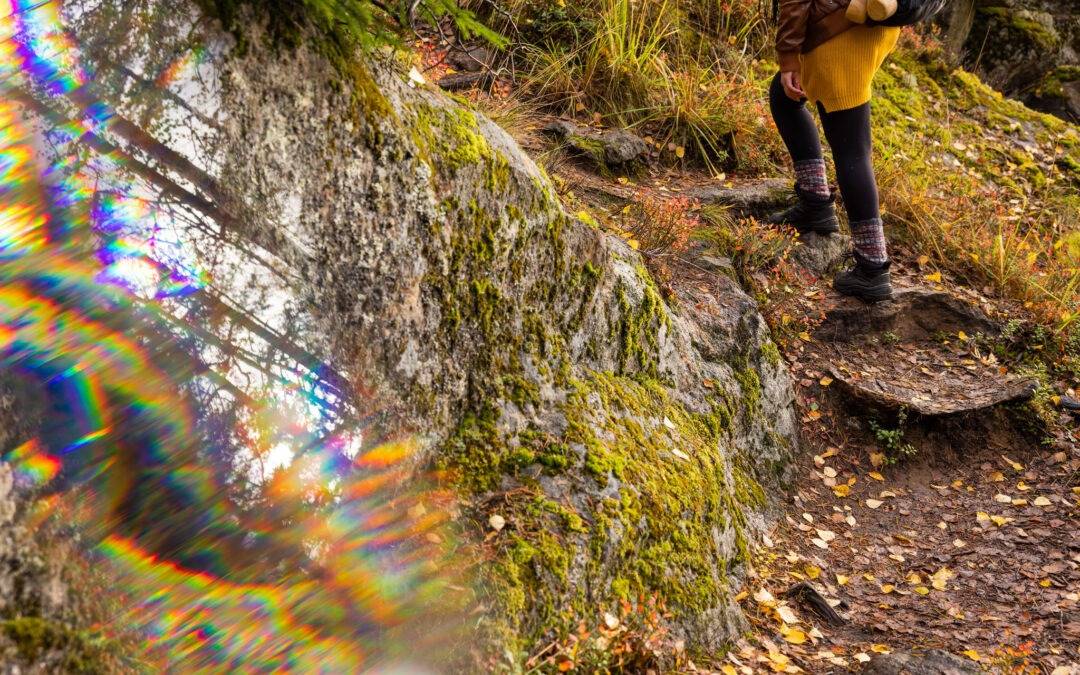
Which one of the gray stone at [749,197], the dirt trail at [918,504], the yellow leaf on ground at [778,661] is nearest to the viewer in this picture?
the yellow leaf on ground at [778,661]

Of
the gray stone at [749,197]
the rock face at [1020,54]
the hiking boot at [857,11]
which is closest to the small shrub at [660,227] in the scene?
the gray stone at [749,197]

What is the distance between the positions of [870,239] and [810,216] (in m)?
0.61

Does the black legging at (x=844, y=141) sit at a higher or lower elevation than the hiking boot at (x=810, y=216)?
higher

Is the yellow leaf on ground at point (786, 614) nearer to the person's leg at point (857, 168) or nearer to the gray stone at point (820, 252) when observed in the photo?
the person's leg at point (857, 168)

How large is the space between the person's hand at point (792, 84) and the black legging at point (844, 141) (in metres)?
0.16

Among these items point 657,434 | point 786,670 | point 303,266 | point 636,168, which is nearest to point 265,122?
point 303,266

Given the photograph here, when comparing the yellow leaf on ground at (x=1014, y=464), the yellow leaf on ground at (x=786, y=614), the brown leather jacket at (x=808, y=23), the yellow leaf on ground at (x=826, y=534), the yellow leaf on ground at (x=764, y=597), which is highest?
the brown leather jacket at (x=808, y=23)

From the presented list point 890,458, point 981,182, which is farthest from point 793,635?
point 981,182

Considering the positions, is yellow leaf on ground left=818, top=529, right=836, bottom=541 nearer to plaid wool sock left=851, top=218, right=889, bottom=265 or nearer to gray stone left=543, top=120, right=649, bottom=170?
plaid wool sock left=851, top=218, right=889, bottom=265

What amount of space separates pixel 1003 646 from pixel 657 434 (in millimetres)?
1544

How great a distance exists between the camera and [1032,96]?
30.4 feet

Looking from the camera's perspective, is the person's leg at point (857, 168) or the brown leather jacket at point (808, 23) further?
the person's leg at point (857, 168)

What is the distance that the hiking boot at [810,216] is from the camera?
201 inches

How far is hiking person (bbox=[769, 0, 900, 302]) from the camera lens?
397cm
